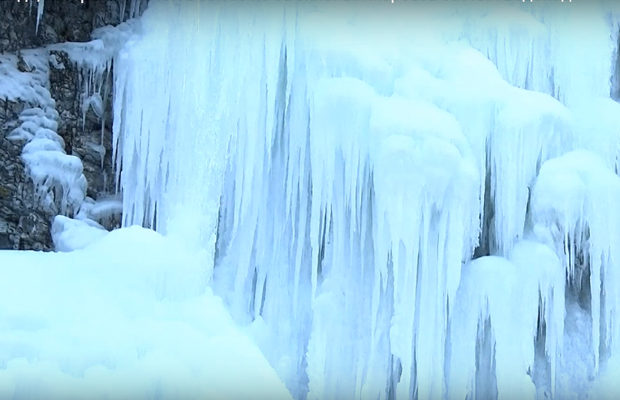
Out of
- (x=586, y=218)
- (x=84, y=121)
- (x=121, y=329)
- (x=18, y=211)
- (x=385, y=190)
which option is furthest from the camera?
(x=84, y=121)

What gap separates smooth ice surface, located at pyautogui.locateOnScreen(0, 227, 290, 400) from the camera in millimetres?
4883

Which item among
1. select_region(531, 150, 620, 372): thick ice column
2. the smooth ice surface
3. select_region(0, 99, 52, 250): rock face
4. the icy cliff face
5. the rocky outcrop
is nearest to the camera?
the smooth ice surface

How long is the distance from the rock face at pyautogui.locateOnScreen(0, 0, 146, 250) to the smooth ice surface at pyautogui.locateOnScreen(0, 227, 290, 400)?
949 mm

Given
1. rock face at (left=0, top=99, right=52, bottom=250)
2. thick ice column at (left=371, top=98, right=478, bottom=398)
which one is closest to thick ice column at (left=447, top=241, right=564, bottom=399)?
thick ice column at (left=371, top=98, right=478, bottom=398)

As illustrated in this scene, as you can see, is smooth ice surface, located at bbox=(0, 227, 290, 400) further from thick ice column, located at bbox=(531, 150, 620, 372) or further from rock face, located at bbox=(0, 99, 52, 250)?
thick ice column, located at bbox=(531, 150, 620, 372)

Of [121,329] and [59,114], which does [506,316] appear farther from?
[59,114]

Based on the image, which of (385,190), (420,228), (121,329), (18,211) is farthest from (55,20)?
(420,228)

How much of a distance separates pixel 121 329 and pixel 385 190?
8.07ft

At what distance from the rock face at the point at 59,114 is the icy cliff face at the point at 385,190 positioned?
36 cm

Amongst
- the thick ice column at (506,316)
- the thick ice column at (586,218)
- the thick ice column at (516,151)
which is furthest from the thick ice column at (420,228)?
the thick ice column at (586,218)

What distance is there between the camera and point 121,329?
17.5 feet

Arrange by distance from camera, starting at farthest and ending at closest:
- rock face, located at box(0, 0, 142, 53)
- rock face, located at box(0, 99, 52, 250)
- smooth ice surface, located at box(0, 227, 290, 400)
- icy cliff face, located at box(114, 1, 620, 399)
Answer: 1. rock face, located at box(0, 0, 142, 53)
2. rock face, located at box(0, 99, 52, 250)
3. icy cliff face, located at box(114, 1, 620, 399)
4. smooth ice surface, located at box(0, 227, 290, 400)

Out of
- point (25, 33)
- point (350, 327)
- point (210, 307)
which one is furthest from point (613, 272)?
point (25, 33)

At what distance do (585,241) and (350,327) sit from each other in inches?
89.6
